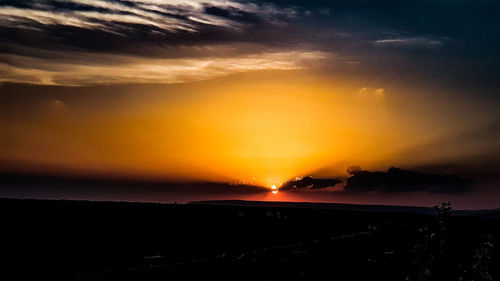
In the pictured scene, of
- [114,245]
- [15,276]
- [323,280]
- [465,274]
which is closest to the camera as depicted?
[465,274]

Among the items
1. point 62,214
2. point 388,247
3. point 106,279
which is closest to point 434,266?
point 106,279

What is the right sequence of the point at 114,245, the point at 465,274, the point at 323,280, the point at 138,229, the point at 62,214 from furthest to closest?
the point at 62,214 → the point at 138,229 → the point at 114,245 → the point at 323,280 → the point at 465,274

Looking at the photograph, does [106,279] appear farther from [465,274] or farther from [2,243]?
[2,243]

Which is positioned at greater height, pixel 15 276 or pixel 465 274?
pixel 465 274

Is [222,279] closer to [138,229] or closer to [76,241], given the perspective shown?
[76,241]

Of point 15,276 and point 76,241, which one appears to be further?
point 76,241

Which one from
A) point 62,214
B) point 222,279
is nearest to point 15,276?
point 222,279
